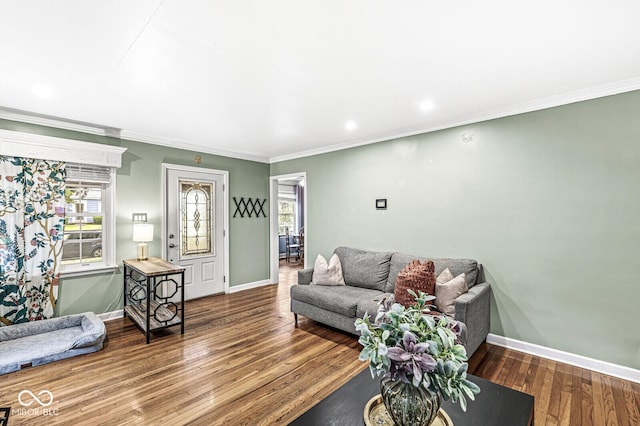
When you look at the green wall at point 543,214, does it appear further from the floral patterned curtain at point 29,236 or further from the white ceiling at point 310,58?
the floral patterned curtain at point 29,236

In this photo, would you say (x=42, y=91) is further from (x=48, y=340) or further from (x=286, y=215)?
(x=286, y=215)

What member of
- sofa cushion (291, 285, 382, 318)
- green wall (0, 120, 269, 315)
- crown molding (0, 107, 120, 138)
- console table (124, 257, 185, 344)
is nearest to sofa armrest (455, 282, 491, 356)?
Result: sofa cushion (291, 285, 382, 318)

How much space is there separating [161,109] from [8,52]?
1.20 metres

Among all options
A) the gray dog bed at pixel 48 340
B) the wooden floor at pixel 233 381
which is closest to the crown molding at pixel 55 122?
the gray dog bed at pixel 48 340

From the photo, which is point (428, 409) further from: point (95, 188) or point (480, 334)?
point (95, 188)

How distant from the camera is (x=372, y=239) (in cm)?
429

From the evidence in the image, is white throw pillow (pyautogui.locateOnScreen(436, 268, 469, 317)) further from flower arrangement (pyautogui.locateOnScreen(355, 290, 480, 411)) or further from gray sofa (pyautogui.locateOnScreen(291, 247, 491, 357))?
flower arrangement (pyautogui.locateOnScreen(355, 290, 480, 411))

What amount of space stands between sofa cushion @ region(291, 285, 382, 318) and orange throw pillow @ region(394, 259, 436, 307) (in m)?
0.43

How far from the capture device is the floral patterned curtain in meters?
3.20

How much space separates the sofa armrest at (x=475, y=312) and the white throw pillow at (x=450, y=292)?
76 mm

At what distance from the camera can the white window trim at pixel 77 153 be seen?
3219mm

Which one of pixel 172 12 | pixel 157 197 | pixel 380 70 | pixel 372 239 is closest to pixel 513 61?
pixel 380 70
